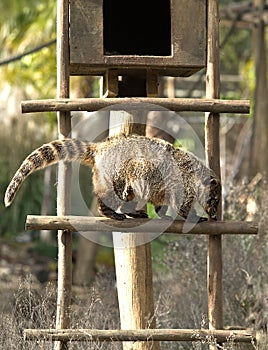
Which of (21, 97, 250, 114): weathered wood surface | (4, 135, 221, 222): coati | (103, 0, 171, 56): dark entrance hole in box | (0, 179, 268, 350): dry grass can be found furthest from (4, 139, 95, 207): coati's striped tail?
(0, 179, 268, 350): dry grass

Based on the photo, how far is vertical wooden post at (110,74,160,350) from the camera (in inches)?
215

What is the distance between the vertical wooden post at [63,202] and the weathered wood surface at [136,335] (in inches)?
4.7

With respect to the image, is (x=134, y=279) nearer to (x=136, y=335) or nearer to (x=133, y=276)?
(x=133, y=276)

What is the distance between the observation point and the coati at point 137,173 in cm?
492

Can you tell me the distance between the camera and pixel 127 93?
5926mm

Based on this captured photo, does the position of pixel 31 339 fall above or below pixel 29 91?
below

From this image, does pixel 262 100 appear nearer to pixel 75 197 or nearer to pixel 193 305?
pixel 75 197

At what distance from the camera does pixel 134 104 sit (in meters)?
5.13

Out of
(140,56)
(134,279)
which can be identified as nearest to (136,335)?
(134,279)

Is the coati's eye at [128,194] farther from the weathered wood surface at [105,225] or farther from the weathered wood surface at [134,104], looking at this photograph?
the weathered wood surface at [134,104]

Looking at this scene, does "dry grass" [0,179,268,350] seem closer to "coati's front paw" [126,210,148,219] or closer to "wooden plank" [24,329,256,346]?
"wooden plank" [24,329,256,346]

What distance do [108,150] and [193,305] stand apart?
2179 millimetres

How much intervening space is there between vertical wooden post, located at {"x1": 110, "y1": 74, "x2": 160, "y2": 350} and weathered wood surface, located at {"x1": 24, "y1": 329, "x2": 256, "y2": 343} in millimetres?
448

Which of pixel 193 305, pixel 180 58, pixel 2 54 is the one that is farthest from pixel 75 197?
pixel 180 58
